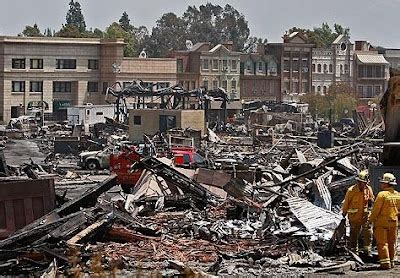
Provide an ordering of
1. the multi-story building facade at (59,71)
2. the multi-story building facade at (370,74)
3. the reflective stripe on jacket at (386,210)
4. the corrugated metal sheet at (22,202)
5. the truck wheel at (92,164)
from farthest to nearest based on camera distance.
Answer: the multi-story building facade at (370,74) < the multi-story building facade at (59,71) < the truck wheel at (92,164) < the corrugated metal sheet at (22,202) < the reflective stripe on jacket at (386,210)

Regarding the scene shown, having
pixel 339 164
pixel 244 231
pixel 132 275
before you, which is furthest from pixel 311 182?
pixel 132 275

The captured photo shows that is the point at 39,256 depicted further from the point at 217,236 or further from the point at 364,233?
the point at 364,233

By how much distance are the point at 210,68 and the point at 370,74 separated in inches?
944

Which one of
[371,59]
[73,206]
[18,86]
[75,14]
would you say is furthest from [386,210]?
[75,14]

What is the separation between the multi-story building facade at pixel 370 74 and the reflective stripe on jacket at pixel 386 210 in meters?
113

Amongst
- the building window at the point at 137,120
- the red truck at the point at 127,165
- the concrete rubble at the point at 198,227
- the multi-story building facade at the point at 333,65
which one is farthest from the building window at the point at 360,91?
the concrete rubble at the point at 198,227

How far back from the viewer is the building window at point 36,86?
333ft

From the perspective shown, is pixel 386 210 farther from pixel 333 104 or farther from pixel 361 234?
pixel 333 104

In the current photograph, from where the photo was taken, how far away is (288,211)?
69.2 feet

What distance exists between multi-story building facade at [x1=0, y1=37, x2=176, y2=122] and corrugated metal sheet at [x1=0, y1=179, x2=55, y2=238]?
78.5 meters

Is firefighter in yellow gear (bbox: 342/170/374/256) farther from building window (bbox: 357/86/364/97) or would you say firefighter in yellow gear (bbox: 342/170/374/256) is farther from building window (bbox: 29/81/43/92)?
building window (bbox: 357/86/364/97)

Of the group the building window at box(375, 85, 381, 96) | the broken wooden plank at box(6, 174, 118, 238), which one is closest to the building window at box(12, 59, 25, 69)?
the building window at box(375, 85, 381, 96)

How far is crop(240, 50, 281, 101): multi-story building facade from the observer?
4872 inches

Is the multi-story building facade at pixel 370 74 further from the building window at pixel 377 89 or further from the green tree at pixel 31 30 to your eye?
the green tree at pixel 31 30
